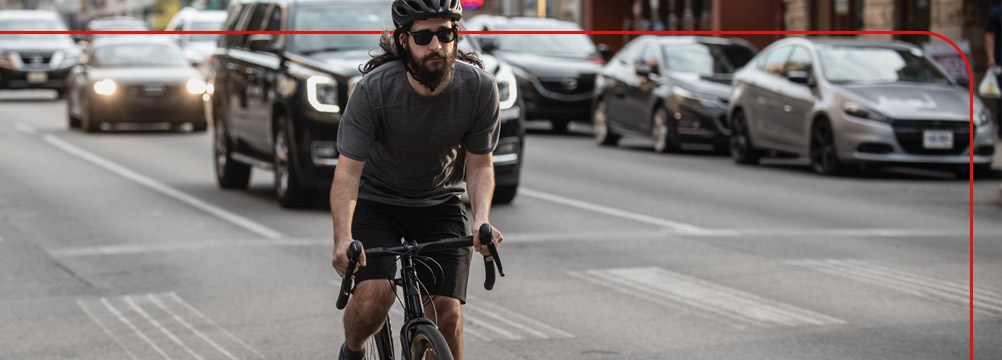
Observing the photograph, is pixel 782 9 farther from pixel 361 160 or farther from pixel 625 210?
pixel 361 160

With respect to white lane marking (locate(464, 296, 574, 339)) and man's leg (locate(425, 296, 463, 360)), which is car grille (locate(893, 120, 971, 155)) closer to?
white lane marking (locate(464, 296, 574, 339))

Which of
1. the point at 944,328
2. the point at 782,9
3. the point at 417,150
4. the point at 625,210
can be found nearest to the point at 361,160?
the point at 417,150

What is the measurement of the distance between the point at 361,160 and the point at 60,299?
4.67 metres

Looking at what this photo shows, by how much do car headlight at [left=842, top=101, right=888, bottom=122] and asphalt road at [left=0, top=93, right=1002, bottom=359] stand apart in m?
0.63

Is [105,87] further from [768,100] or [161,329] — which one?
[161,329]

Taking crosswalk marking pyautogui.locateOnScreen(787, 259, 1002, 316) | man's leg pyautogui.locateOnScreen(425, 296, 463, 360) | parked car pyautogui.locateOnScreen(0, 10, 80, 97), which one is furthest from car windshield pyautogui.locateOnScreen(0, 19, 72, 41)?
man's leg pyautogui.locateOnScreen(425, 296, 463, 360)

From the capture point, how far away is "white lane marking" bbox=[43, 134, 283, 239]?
1286 centimetres

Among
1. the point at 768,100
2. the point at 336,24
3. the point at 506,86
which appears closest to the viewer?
the point at 506,86

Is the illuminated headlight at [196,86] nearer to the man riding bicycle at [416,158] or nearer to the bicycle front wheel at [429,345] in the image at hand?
the man riding bicycle at [416,158]

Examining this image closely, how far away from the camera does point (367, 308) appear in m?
5.38

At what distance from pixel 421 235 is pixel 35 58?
31347 mm

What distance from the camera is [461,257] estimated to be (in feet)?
17.7

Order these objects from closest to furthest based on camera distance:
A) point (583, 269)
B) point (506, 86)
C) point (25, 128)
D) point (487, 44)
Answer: point (583, 269) → point (506, 86) → point (487, 44) → point (25, 128)

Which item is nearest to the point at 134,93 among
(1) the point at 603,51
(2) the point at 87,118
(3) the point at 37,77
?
(2) the point at 87,118
